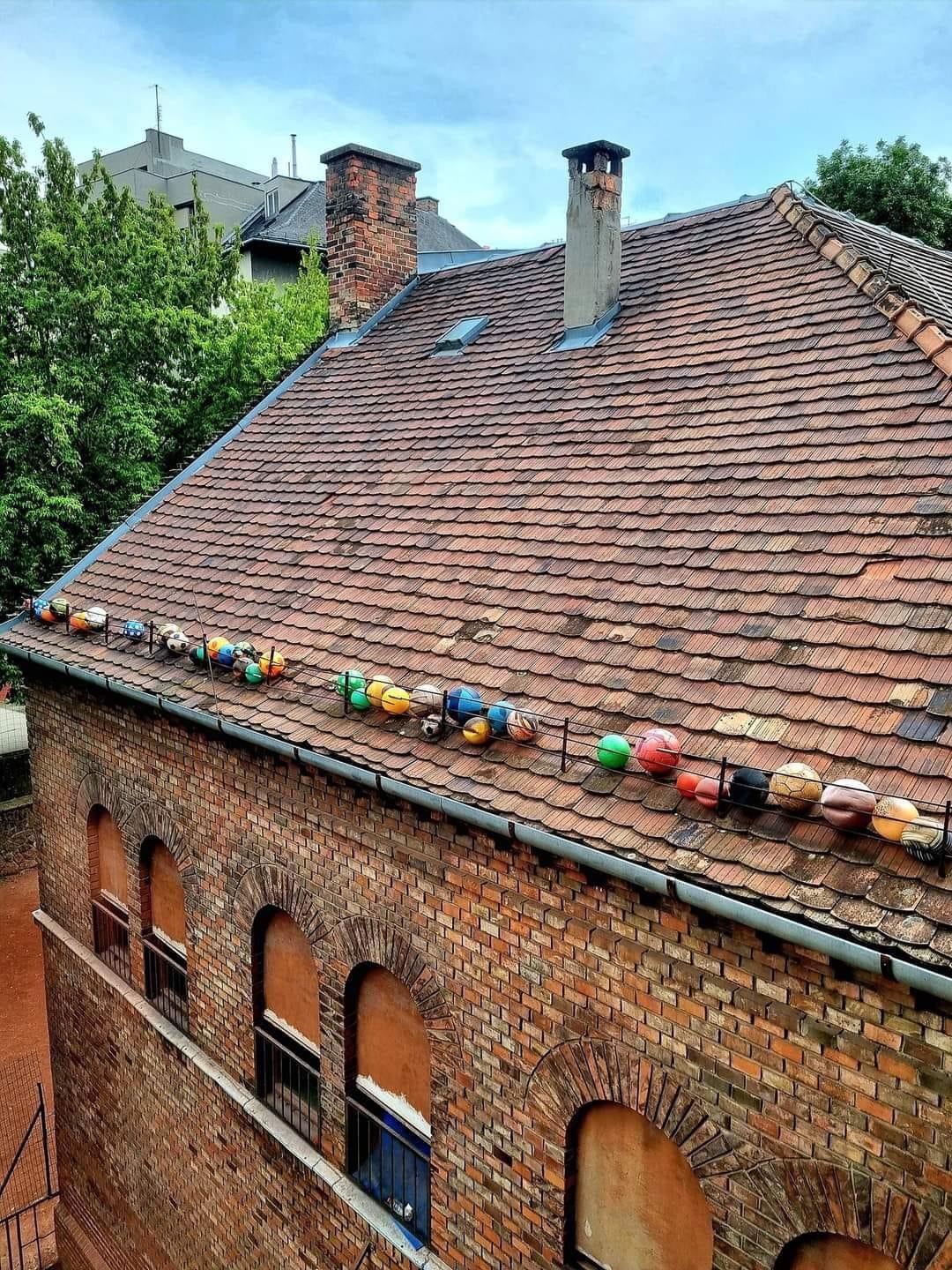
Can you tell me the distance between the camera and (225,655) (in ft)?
21.1

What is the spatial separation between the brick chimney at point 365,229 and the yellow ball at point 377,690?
663cm

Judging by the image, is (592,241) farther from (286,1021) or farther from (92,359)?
(92,359)

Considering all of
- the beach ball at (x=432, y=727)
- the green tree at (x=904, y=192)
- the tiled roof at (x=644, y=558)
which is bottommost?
the beach ball at (x=432, y=727)

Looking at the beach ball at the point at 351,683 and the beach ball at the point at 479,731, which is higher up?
the beach ball at the point at 351,683

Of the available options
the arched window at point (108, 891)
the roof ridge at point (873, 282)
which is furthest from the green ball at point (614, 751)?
the arched window at point (108, 891)

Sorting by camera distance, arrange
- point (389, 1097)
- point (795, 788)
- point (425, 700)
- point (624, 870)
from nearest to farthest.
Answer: point (795, 788) < point (624, 870) < point (425, 700) < point (389, 1097)

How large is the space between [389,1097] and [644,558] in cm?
368

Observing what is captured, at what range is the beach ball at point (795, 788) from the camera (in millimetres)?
3551

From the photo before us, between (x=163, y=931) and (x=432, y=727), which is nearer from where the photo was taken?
(x=432, y=727)

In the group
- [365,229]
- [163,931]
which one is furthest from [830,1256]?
[365,229]

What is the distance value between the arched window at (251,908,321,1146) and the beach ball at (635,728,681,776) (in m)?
3.19

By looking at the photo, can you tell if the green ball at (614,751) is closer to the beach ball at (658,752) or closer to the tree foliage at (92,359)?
the beach ball at (658,752)

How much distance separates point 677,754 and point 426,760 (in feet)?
4.64

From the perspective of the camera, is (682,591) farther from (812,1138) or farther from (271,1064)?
(271,1064)
